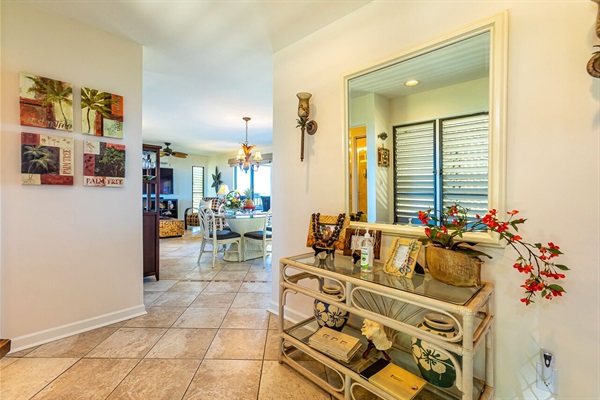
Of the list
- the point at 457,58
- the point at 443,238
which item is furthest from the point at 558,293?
the point at 457,58

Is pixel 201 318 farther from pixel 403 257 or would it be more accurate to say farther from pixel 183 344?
pixel 403 257

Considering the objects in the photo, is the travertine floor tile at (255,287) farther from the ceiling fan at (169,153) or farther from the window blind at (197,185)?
the window blind at (197,185)

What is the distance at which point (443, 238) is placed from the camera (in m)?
1.34

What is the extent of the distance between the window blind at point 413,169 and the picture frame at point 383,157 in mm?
58

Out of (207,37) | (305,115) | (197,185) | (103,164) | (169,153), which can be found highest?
(207,37)

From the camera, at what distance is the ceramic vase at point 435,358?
3.94 ft

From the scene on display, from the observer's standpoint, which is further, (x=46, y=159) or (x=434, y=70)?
(x=46, y=159)

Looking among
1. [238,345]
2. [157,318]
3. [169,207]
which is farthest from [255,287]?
[169,207]

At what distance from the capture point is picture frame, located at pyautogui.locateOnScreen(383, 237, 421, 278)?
1.45 m

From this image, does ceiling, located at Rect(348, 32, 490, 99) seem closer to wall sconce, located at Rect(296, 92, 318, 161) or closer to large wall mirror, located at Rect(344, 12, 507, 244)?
large wall mirror, located at Rect(344, 12, 507, 244)

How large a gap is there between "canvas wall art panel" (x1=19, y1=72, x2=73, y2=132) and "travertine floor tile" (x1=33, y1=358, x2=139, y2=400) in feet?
5.73

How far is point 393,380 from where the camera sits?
1.32 m

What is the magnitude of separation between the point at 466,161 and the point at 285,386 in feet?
5.50

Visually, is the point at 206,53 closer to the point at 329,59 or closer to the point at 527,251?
the point at 329,59
